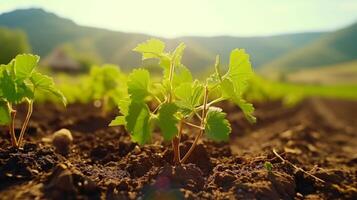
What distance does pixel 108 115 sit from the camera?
6090mm

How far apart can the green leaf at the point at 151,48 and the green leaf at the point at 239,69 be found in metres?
0.42

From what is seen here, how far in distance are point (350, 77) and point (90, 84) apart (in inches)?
4480

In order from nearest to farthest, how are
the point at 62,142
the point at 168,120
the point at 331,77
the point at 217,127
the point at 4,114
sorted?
the point at 168,120, the point at 217,127, the point at 4,114, the point at 62,142, the point at 331,77

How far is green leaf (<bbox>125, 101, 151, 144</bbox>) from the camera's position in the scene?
2.54m

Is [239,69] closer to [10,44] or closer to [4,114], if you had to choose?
[4,114]

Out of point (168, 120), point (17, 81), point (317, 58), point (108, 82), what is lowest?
point (317, 58)

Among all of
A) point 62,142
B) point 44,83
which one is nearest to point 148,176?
point 44,83

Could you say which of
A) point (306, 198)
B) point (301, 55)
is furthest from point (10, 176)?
point (301, 55)

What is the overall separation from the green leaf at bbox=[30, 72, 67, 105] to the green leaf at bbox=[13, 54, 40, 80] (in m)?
0.07

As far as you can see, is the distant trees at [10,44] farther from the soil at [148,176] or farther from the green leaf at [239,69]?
the green leaf at [239,69]

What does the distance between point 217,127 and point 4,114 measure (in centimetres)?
126

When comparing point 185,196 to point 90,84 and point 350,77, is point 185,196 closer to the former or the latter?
point 90,84

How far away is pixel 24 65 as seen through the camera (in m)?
2.76

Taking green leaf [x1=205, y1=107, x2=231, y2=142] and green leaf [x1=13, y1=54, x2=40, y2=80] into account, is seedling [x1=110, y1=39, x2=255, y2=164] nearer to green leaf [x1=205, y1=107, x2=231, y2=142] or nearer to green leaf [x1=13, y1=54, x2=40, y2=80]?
green leaf [x1=205, y1=107, x2=231, y2=142]
